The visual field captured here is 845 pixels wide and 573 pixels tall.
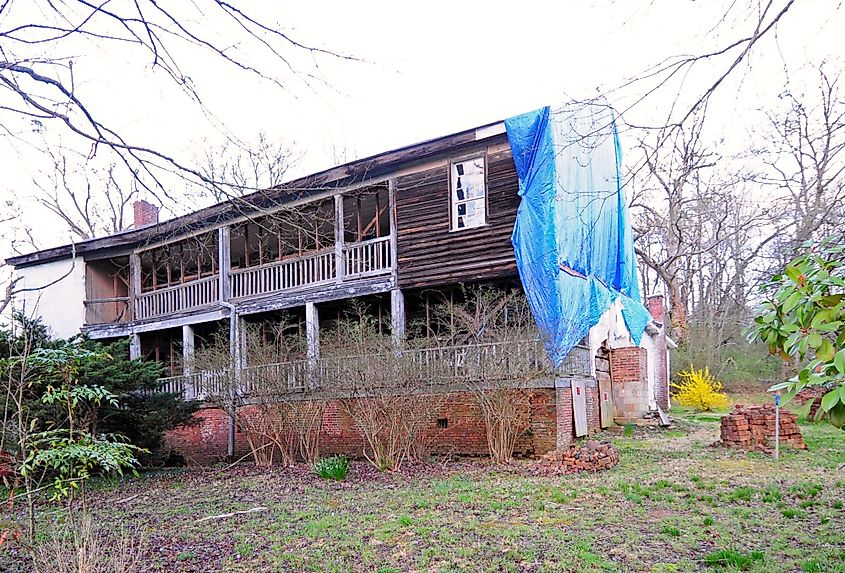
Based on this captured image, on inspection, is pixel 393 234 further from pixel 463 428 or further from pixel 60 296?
pixel 60 296

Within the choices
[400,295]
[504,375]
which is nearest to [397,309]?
[400,295]

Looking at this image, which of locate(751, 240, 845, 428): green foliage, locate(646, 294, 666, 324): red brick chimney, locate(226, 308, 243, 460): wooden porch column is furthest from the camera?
locate(646, 294, 666, 324): red brick chimney

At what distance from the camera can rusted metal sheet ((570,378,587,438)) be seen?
12188 mm

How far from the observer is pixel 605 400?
1520cm

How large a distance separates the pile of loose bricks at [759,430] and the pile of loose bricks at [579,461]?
3.07m

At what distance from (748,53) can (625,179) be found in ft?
4.26

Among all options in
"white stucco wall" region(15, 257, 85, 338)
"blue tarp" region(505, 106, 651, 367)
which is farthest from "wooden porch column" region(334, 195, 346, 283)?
"white stucco wall" region(15, 257, 85, 338)

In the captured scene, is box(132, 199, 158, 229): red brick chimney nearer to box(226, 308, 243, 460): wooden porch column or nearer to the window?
box(226, 308, 243, 460): wooden porch column

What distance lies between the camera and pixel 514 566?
16.6 feet

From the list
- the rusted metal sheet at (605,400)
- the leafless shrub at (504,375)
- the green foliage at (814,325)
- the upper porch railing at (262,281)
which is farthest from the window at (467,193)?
the green foliage at (814,325)

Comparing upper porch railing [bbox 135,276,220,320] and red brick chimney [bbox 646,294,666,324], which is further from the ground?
upper porch railing [bbox 135,276,220,320]

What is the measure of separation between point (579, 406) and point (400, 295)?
4564mm

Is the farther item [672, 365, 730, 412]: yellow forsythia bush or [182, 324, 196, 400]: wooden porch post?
[672, 365, 730, 412]: yellow forsythia bush

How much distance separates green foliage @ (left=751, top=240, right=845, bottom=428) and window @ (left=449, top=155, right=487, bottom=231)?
411 inches
